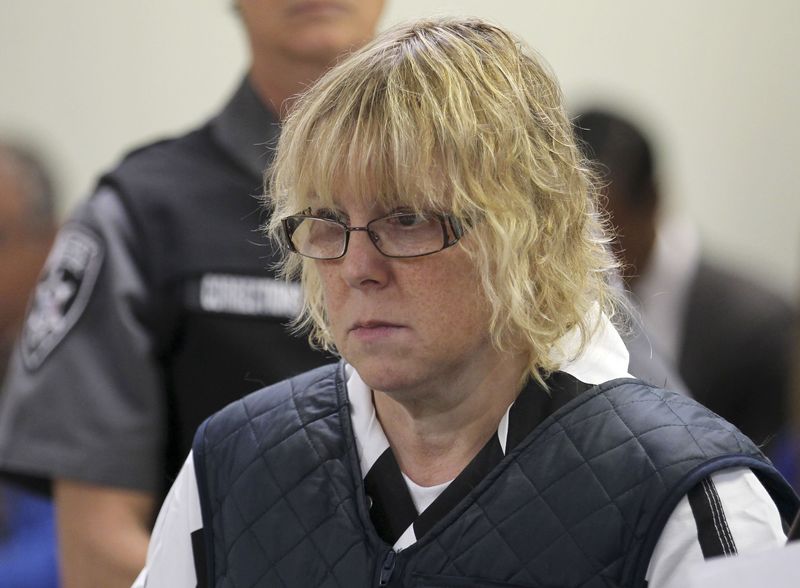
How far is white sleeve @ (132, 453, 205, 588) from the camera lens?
1.45 meters

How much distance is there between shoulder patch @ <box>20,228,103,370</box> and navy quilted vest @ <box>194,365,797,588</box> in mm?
555

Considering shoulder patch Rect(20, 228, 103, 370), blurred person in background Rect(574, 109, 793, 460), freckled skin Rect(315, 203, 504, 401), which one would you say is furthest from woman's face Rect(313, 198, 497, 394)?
blurred person in background Rect(574, 109, 793, 460)

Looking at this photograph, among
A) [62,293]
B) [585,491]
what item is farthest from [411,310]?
[62,293]

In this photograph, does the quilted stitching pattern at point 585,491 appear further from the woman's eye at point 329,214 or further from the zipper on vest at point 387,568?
the woman's eye at point 329,214

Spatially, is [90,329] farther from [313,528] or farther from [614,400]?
[614,400]

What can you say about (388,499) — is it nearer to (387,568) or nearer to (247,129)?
(387,568)

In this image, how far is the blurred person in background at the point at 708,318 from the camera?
2674 millimetres

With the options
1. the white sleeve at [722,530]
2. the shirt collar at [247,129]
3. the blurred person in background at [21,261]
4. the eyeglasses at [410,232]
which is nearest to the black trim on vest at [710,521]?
the white sleeve at [722,530]

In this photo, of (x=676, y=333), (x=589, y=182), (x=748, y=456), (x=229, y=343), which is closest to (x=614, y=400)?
(x=748, y=456)

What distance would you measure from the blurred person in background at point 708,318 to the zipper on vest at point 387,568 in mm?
1301

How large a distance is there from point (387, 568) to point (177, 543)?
27cm

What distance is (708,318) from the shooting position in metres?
2.76

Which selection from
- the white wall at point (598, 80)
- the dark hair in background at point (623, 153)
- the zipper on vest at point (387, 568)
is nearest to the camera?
the zipper on vest at point (387, 568)

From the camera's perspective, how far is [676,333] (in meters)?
2.74
